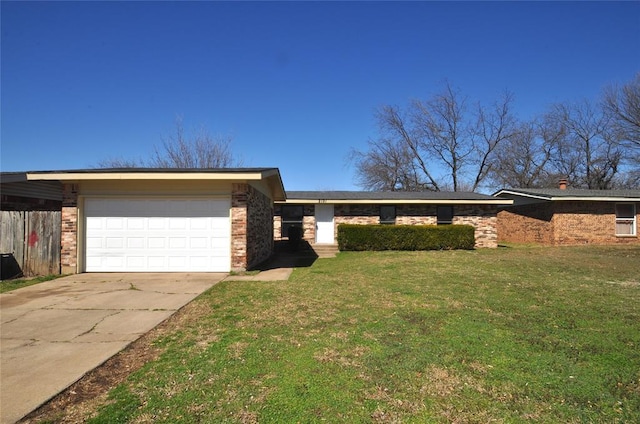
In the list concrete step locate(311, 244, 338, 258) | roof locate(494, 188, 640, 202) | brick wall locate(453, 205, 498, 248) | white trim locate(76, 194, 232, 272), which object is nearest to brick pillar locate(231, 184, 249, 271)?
white trim locate(76, 194, 232, 272)

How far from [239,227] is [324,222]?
969 centimetres

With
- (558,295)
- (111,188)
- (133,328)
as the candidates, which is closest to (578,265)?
(558,295)

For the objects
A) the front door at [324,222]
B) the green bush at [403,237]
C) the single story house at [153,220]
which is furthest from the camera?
the front door at [324,222]

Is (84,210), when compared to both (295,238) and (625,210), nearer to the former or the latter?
(295,238)

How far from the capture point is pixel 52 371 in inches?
141

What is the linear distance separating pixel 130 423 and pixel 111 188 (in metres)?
8.82

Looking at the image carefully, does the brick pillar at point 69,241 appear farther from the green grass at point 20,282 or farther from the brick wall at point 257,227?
the brick wall at point 257,227

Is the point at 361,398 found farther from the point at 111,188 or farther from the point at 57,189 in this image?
the point at 57,189

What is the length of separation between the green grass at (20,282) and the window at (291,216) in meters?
11.3

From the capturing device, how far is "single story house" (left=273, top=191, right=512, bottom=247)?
60.5 ft

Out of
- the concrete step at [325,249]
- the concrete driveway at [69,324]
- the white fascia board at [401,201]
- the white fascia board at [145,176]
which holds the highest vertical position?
the white fascia board at [145,176]

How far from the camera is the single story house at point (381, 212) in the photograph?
1844 cm

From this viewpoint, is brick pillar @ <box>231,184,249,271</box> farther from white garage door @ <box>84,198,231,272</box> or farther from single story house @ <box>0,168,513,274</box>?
white garage door @ <box>84,198,231,272</box>

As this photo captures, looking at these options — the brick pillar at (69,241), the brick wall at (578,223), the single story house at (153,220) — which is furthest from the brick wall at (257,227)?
the brick wall at (578,223)
